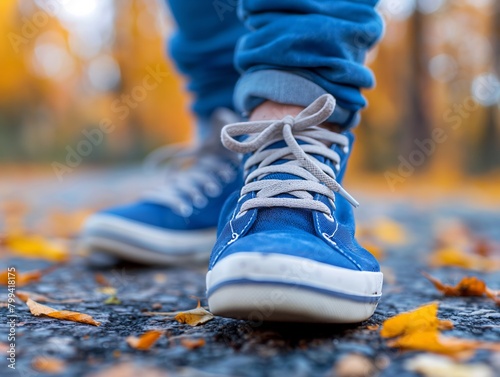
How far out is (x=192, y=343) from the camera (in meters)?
0.92

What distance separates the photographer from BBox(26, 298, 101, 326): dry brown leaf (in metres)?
1.08

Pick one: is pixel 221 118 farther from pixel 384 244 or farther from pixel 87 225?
pixel 384 244

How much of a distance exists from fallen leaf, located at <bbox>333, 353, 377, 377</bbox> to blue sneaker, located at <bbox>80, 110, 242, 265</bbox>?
1.02 meters

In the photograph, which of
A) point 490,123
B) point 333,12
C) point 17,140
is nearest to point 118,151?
point 17,140

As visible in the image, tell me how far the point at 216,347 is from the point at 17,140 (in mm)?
19673

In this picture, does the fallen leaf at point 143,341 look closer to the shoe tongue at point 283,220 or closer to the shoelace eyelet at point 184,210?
the shoe tongue at point 283,220

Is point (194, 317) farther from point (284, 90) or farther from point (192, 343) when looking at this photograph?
point (284, 90)

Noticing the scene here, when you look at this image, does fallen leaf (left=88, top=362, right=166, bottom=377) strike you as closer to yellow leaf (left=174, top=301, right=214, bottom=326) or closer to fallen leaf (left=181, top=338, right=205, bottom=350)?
fallen leaf (left=181, top=338, right=205, bottom=350)

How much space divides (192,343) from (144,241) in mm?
931

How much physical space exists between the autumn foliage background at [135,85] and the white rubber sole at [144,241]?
38.3ft

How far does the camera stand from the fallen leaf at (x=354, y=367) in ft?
2.52

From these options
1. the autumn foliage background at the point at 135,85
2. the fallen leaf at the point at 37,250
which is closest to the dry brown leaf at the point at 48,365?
the fallen leaf at the point at 37,250

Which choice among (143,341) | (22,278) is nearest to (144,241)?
(22,278)

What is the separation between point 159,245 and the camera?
72.0 inches
